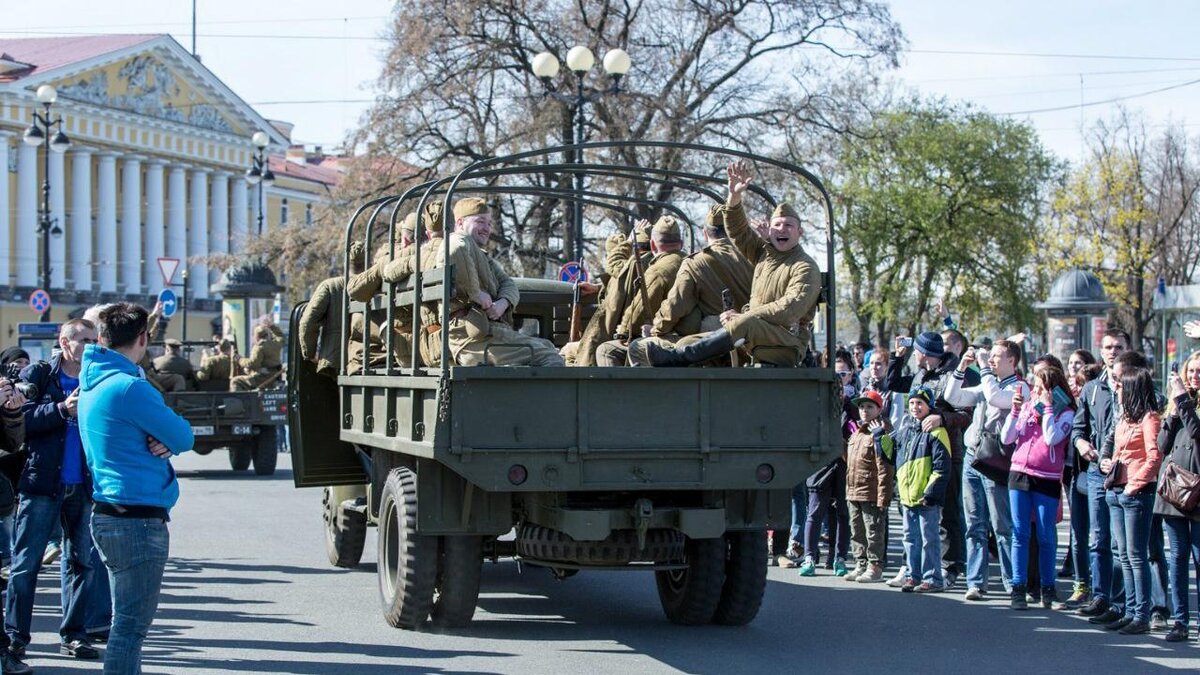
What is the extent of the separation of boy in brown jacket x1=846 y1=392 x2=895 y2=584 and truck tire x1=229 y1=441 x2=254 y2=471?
12784mm

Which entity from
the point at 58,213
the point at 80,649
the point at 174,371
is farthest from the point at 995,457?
the point at 58,213

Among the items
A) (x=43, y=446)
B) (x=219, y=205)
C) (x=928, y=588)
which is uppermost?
(x=219, y=205)

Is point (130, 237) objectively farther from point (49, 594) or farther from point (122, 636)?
point (122, 636)

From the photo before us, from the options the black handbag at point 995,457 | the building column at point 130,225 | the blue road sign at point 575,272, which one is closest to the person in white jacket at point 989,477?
the black handbag at point 995,457

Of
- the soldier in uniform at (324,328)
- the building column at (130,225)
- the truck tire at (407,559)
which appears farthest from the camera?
the building column at (130,225)

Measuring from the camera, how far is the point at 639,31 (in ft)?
109

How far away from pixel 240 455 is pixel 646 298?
14636mm

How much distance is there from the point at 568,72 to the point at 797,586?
21.6m

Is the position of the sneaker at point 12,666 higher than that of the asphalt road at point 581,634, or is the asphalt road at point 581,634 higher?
the sneaker at point 12,666

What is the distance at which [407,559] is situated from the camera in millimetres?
9242

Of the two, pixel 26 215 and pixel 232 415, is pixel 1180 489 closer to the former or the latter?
pixel 232 415

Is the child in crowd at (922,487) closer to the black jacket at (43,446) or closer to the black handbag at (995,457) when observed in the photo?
the black handbag at (995,457)

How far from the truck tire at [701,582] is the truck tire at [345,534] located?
129 inches

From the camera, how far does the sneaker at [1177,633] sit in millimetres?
9508
